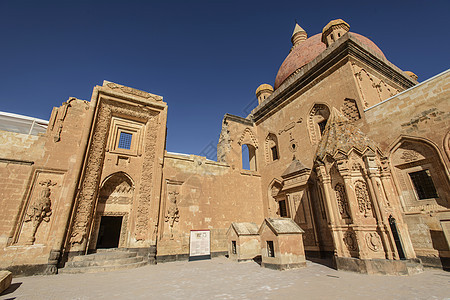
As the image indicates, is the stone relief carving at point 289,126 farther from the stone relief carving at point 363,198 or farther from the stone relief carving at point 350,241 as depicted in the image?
the stone relief carving at point 350,241

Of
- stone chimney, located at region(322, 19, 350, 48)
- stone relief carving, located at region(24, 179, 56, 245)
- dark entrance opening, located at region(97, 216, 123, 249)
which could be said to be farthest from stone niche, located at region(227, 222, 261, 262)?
stone chimney, located at region(322, 19, 350, 48)

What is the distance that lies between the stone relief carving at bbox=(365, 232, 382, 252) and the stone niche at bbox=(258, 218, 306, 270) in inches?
82.0

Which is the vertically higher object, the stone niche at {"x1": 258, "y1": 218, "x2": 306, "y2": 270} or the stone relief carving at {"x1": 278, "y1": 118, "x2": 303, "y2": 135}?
the stone relief carving at {"x1": 278, "y1": 118, "x2": 303, "y2": 135}

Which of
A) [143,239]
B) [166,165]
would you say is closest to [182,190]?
[166,165]

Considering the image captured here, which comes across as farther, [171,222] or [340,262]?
[171,222]

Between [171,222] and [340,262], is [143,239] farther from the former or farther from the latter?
[340,262]

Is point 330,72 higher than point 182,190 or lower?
higher

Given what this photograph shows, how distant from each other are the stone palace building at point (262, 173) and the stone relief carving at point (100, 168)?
55 mm

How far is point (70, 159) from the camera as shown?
10.0 m

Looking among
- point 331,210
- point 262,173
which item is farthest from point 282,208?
point 331,210

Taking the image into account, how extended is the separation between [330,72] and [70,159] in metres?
14.1

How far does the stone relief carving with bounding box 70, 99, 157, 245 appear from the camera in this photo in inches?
375

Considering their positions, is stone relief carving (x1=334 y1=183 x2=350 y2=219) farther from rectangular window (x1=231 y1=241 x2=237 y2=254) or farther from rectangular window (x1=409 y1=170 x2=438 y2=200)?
rectangular window (x1=231 y1=241 x2=237 y2=254)

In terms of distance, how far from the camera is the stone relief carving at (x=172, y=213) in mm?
11172
